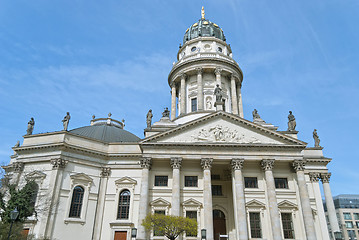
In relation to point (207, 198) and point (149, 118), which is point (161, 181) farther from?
point (149, 118)

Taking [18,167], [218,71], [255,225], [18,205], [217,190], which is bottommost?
[255,225]

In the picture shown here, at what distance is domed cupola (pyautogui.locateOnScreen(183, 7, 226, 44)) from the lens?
157 feet

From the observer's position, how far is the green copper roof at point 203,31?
48.0m

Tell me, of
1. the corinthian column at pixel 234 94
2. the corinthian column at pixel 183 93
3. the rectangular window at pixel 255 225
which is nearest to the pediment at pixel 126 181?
the rectangular window at pixel 255 225

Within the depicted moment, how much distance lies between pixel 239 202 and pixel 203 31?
3137 centimetres

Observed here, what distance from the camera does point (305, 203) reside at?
27.1m

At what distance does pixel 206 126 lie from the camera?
30.2 m

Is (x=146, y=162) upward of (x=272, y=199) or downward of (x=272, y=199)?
upward

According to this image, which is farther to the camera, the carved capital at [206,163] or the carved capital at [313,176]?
the carved capital at [313,176]

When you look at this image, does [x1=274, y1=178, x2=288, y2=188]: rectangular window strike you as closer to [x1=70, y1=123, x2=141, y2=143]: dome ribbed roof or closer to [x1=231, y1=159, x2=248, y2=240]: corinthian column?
[x1=231, y1=159, x2=248, y2=240]: corinthian column

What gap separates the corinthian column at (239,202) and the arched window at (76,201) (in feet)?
50.7

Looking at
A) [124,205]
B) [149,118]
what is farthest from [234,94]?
[124,205]

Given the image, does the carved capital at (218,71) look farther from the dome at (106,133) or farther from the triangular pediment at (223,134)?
the dome at (106,133)

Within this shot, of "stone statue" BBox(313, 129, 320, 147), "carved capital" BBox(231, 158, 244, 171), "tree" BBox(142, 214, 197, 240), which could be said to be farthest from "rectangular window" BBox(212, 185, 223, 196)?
"stone statue" BBox(313, 129, 320, 147)
